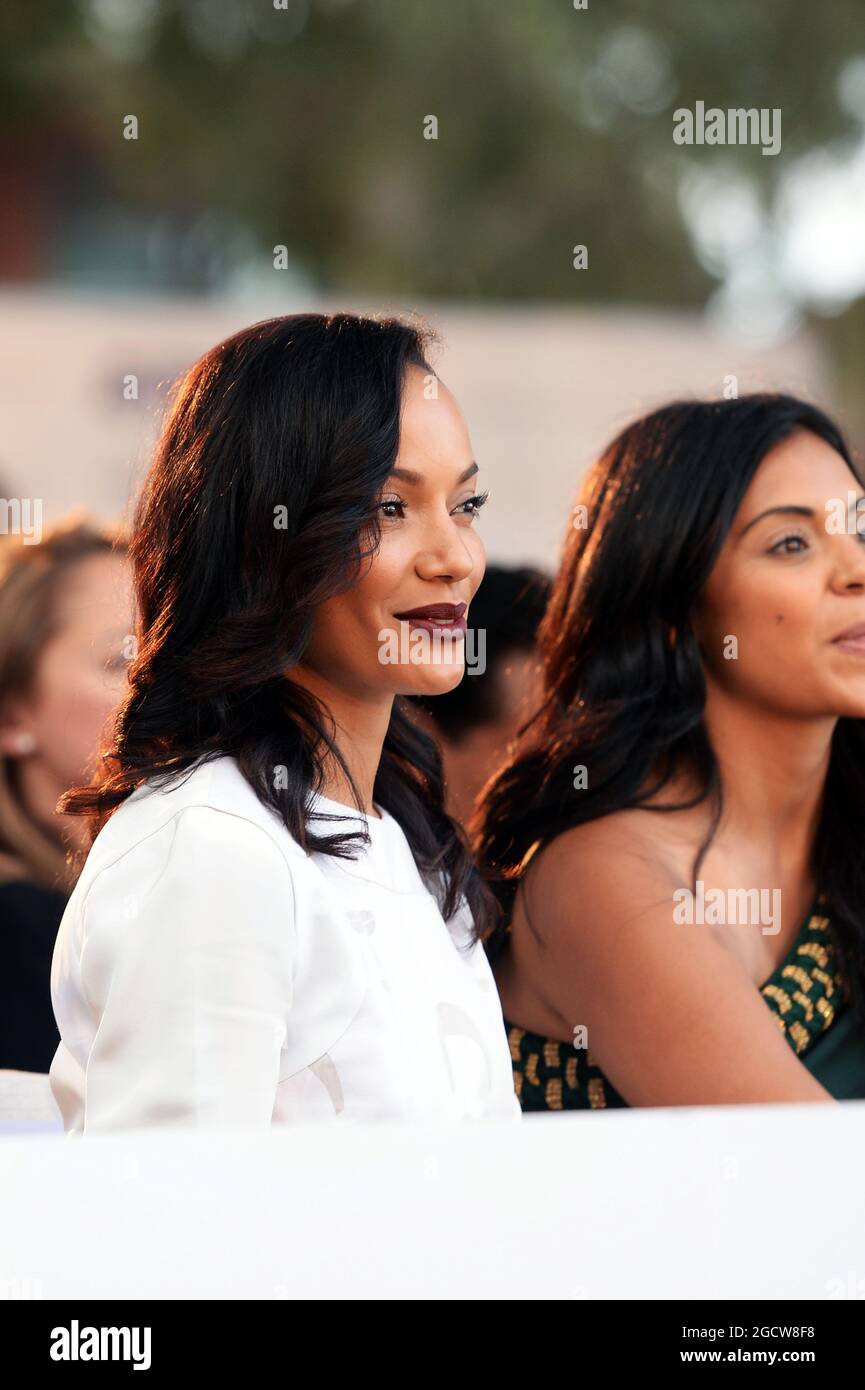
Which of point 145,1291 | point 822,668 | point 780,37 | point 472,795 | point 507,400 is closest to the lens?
point 145,1291

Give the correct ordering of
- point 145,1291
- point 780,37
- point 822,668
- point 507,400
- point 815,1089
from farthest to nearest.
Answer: point 780,37 → point 507,400 → point 822,668 → point 815,1089 → point 145,1291

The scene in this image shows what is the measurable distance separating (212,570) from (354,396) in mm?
186

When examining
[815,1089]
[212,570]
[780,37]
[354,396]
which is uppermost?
[780,37]

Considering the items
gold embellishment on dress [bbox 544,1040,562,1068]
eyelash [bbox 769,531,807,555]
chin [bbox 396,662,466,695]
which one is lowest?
gold embellishment on dress [bbox 544,1040,562,1068]

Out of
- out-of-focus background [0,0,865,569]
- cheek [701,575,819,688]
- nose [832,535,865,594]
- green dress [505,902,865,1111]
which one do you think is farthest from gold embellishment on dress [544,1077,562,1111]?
out-of-focus background [0,0,865,569]

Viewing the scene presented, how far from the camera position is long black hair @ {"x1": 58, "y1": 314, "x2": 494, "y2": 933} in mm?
1407

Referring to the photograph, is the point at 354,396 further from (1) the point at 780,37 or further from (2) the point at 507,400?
(1) the point at 780,37

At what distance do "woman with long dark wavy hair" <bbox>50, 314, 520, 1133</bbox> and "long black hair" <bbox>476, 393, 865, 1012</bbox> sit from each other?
46cm

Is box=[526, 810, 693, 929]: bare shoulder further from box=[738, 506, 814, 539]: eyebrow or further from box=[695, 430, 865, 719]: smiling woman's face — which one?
box=[738, 506, 814, 539]: eyebrow

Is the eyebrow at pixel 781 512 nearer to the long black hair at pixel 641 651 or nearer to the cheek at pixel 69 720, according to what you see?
the long black hair at pixel 641 651

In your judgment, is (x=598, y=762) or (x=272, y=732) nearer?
(x=272, y=732)

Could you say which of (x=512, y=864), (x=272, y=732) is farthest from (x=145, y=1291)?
(x=512, y=864)

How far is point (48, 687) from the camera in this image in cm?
263

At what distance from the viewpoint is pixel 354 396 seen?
4.76 ft
